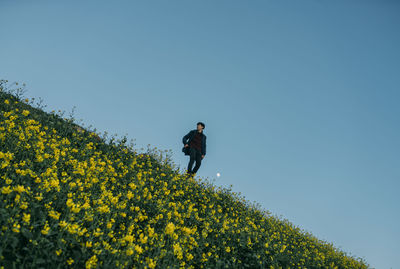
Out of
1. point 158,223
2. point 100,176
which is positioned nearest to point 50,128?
point 100,176

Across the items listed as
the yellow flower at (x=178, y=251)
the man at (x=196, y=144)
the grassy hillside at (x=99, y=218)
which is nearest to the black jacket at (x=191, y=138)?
the man at (x=196, y=144)

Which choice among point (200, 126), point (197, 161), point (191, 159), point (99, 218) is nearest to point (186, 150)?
point (191, 159)

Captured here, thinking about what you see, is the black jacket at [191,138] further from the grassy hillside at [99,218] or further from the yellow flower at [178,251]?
the yellow flower at [178,251]

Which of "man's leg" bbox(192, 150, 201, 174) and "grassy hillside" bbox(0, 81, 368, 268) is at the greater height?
"man's leg" bbox(192, 150, 201, 174)

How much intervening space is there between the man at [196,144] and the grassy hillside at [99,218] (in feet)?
3.51

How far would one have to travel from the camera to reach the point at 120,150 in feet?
29.7

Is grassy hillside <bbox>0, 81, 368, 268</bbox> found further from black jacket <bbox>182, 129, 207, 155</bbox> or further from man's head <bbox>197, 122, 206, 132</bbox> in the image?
man's head <bbox>197, 122, 206, 132</bbox>

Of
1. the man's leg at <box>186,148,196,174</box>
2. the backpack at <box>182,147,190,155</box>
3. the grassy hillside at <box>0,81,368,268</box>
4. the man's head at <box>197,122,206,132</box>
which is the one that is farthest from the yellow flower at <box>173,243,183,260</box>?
the man's head at <box>197,122,206,132</box>

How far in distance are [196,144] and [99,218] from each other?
6695 millimetres

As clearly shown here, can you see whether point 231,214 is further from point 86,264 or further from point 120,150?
point 86,264

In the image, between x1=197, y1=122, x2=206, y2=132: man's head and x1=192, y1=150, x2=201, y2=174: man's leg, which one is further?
x1=197, y1=122, x2=206, y2=132: man's head

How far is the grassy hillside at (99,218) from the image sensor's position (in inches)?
118

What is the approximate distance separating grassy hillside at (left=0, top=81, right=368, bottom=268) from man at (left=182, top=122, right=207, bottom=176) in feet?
3.51

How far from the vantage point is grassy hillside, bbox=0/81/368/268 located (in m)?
2.99
